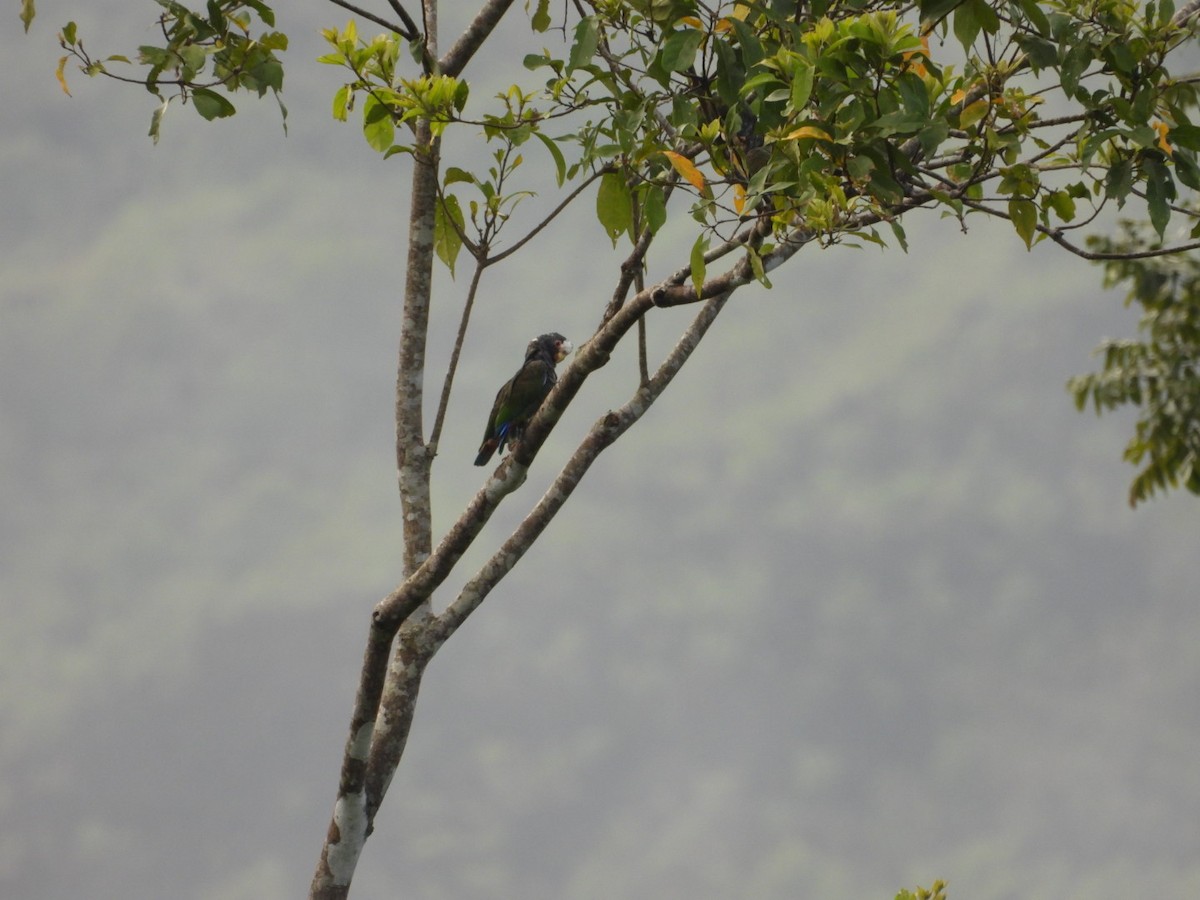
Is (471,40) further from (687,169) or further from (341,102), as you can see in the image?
(687,169)

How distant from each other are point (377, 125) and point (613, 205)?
0.76 meters

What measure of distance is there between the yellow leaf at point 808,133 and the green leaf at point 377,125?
4.15 ft

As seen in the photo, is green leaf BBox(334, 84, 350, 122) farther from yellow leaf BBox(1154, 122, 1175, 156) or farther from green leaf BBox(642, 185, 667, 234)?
yellow leaf BBox(1154, 122, 1175, 156)

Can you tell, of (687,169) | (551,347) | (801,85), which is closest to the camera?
(801,85)

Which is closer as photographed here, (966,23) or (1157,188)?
(966,23)

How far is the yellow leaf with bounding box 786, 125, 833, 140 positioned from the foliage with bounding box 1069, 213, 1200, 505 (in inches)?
320

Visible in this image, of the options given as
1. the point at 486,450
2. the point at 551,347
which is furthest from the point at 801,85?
the point at 486,450

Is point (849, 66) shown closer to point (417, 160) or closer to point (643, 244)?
point (643, 244)

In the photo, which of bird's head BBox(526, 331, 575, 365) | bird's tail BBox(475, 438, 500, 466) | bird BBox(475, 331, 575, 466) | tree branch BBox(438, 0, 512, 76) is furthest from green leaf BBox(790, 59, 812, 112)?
bird's tail BBox(475, 438, 500, 466)

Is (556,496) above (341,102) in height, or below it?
below

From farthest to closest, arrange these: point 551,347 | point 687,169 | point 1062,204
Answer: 1. point 551,347
2. point 1062,204
3. point 687,169

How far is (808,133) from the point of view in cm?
308

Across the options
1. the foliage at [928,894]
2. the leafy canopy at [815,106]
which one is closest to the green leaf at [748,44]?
the leafy canopy at [815,106]

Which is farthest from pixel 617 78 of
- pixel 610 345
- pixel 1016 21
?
pixel 1016 21
